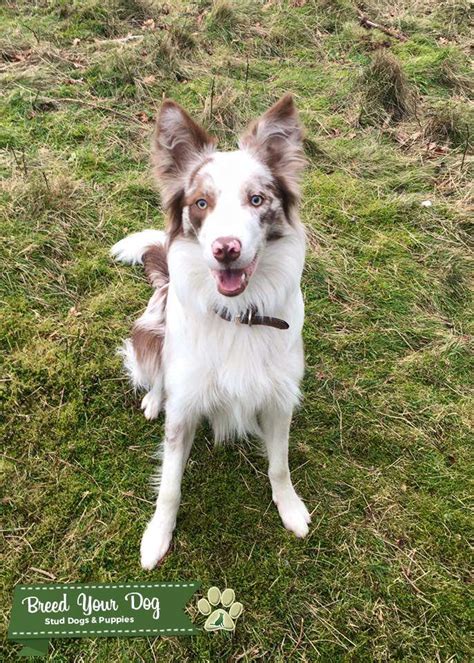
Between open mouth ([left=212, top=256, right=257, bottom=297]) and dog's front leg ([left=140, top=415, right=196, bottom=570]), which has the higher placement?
open mouth ([left=212, top=256, right=257, bottom=297])

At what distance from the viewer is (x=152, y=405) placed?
2844mm

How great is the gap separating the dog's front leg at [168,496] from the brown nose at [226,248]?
2.80 ft

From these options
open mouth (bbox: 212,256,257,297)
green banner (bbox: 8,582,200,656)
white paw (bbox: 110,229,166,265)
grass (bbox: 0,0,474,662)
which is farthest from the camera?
white paw (bbox: 110,229,166,265)

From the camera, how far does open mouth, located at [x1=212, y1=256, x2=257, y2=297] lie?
190 centimetres

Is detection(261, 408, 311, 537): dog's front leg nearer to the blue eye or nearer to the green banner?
the green banner

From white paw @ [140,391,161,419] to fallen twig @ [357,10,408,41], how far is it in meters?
6.18

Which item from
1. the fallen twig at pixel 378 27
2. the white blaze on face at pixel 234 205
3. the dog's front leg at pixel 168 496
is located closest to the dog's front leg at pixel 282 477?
the dog's front leg at pixel 168 496

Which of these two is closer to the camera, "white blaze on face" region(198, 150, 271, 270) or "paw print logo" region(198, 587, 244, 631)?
"white blaze on face" region(198, 150, 271, 270)

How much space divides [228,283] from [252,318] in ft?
0.84

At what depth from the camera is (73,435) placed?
2.78 metres

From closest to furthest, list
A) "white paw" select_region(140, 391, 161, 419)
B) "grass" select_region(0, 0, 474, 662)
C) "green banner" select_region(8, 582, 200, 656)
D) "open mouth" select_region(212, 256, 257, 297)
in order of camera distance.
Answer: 1. "open mouth" select_region(212, 256, 257, 297)
2. "green banner" select_region(8, 582, 200, 656)
3. "grass" select_region(0, 0, 474, 662)
4. "white paw" select_region(140, 391, 161, 419)

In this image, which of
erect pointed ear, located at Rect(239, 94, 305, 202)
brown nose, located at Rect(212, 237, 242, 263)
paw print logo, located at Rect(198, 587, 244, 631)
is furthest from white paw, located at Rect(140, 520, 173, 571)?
erect pointed ear, located at Rect(239, 94, 305, 202)

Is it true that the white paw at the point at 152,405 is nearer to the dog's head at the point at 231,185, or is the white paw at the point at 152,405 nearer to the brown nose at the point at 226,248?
the dog's head at the point at 231,185

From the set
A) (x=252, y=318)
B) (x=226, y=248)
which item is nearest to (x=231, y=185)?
(x=226, y=248)
